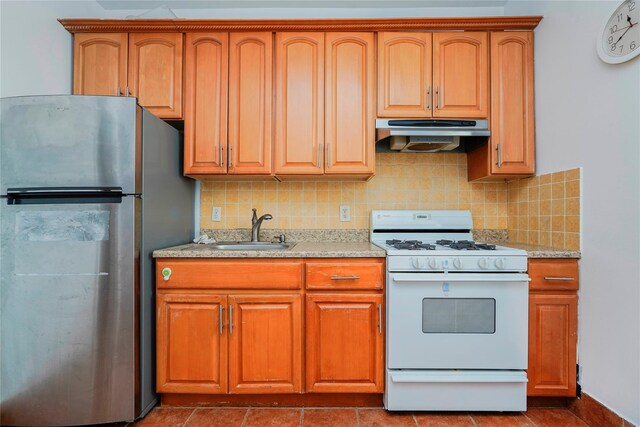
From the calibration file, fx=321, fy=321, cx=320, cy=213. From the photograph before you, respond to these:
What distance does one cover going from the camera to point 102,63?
6.77ft

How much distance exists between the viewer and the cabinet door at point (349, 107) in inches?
80.7

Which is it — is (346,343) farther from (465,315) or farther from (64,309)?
(64,309)

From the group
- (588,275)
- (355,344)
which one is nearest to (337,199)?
(355,344)

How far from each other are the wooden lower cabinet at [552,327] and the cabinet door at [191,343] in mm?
1667

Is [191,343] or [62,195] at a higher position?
[62,195]

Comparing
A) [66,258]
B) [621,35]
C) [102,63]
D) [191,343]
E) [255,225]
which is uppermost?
[102,63]

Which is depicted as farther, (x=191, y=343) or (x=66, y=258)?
(x=191, y=343)

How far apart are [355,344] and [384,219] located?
→ 3.01 feet

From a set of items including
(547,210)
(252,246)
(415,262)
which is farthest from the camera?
(252,246)

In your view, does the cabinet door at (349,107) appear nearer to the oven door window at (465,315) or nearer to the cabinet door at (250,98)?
the cabinet door at (250,98)

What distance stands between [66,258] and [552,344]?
2518mm

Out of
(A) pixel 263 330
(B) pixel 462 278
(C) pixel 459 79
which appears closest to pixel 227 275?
(A) pixel 263 330

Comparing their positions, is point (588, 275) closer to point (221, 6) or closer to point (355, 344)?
point (355, 344)

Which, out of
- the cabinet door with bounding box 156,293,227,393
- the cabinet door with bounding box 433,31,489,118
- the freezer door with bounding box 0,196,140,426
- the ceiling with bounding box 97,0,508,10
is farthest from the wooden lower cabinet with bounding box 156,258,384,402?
the ceiling with bounding box 97,0,508,10
